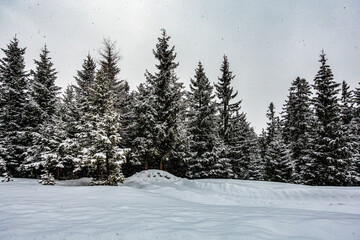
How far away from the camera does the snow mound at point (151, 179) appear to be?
14595 mm

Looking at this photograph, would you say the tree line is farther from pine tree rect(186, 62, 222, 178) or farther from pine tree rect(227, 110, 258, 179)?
pine tree rect(227, 110, 258, 179)

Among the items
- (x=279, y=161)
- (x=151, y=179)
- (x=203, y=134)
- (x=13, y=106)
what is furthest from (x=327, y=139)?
(x=13, y=106)

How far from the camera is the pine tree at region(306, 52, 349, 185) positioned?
16250mm

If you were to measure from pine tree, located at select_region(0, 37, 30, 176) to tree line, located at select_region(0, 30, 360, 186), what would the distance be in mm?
82

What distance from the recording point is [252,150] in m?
34.8

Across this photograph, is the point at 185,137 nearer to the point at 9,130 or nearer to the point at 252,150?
the point at 9,130

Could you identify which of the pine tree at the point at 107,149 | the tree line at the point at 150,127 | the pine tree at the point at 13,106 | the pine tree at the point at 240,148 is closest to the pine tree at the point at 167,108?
the tree line at the point at 150,127

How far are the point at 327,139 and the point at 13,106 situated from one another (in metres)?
31.0

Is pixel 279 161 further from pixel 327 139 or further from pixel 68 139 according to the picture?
pixel 68 139

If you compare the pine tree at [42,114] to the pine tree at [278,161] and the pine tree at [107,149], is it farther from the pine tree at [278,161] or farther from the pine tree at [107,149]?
the pine tree at [278,161]

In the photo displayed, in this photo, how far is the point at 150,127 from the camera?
1867cm

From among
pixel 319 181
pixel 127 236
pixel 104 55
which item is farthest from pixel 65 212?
pixel 104 55

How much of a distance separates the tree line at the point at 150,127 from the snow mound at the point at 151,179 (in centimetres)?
198

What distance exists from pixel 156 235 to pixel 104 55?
23.8 meters
